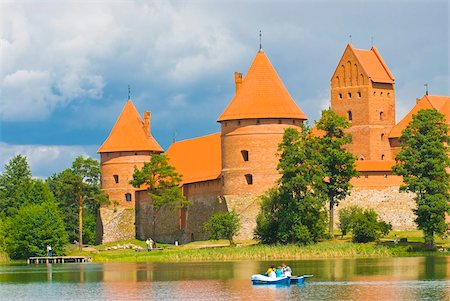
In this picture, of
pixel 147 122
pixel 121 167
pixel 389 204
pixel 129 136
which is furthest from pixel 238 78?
pixel 389 204

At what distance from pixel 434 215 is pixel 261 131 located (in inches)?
503

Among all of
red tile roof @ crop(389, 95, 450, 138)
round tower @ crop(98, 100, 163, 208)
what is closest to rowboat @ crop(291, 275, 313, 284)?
red tile roof @ crop(389, 95, 450, 138)

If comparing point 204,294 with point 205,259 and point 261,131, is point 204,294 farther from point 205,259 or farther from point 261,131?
point 261,131

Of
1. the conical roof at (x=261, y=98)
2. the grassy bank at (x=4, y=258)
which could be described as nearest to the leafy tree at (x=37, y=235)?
the grassy bank at (x=4, y=258)

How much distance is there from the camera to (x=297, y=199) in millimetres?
55594

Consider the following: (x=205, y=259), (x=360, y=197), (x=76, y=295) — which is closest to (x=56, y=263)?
(x=205, y=259)

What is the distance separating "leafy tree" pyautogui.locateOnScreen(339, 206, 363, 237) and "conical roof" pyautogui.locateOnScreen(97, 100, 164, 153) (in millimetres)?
18557

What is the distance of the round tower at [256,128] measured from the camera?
62.8 metres

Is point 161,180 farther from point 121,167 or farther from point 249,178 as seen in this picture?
point 121,167

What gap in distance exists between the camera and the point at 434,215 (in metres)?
52.7

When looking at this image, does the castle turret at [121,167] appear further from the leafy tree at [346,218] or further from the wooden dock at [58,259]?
the leafy tree at [346,218]

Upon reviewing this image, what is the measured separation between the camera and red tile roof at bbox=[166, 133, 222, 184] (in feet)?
227

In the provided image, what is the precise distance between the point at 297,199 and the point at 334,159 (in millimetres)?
3063

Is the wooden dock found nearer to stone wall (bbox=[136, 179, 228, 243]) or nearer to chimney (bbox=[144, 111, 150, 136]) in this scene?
stone wall (bbox=[136, 179, 228, 243])
